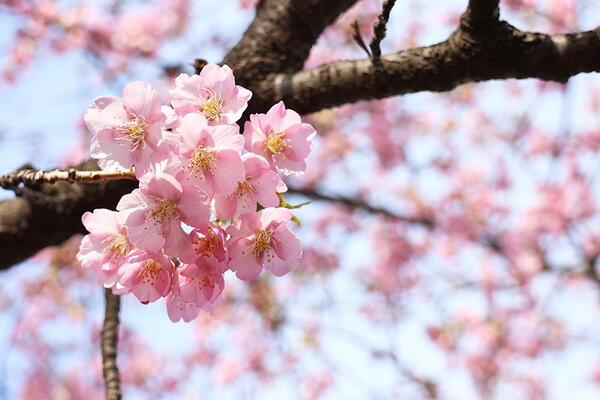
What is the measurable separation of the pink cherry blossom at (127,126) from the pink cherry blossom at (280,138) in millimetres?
195

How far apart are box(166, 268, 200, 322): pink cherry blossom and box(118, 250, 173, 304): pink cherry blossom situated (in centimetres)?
2

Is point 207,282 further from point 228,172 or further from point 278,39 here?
point 278,39

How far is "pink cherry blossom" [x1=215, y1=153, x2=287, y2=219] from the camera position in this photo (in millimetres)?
1171

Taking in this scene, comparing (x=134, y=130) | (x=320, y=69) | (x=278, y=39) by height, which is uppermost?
(x=278, y=39)

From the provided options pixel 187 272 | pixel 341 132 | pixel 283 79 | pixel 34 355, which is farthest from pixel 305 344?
pixel 187 272

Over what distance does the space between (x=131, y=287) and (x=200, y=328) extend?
7.37 meters

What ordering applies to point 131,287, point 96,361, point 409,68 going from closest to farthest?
point 131,287 → point 409,68 → point 96,361

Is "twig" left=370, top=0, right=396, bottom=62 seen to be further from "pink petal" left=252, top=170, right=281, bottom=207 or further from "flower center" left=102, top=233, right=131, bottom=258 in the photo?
"flower center" left=102, top=233, right=131, bottom=258

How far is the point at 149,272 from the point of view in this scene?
1.25m

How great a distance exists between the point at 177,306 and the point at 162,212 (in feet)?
1.07

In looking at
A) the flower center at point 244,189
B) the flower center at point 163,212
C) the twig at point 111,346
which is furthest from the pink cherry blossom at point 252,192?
the twig at point 111,346

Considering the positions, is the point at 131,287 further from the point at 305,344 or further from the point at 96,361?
the point at 96,361

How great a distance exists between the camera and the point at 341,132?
27.8 ft

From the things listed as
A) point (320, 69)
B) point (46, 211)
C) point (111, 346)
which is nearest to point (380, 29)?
point (320, 69)
